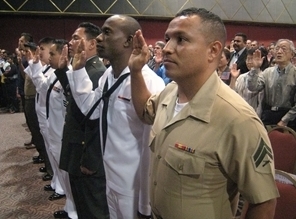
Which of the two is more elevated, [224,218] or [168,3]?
[168,3]

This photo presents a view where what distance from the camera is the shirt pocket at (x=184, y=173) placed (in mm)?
1092

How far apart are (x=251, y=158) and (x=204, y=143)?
6.1 inches

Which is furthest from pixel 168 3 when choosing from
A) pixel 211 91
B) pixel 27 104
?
pixel 211 91

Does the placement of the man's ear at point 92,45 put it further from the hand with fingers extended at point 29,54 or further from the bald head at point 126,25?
the hand with fingers extended at point 29,54

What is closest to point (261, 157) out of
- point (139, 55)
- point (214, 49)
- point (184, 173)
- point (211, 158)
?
point (211, 158)

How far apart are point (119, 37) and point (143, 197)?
2.92ft

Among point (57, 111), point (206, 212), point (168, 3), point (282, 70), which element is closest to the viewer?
point (206, 212)

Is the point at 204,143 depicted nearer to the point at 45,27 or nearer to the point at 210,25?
the point at 210,25

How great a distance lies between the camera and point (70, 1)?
8.38 metres

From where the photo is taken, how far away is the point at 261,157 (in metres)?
1.04

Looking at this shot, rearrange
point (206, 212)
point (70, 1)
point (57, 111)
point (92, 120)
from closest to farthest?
1. point (206, 212)
2. point (92, 120)
3. point (57, 111)
4. point (70, 1)

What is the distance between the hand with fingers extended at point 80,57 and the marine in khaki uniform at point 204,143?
768 mm

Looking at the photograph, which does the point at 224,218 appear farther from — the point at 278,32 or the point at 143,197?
the point at 278,32

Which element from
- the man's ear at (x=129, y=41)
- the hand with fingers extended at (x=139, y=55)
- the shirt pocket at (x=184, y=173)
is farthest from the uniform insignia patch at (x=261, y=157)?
the man's ear at (x=129, y=41)
